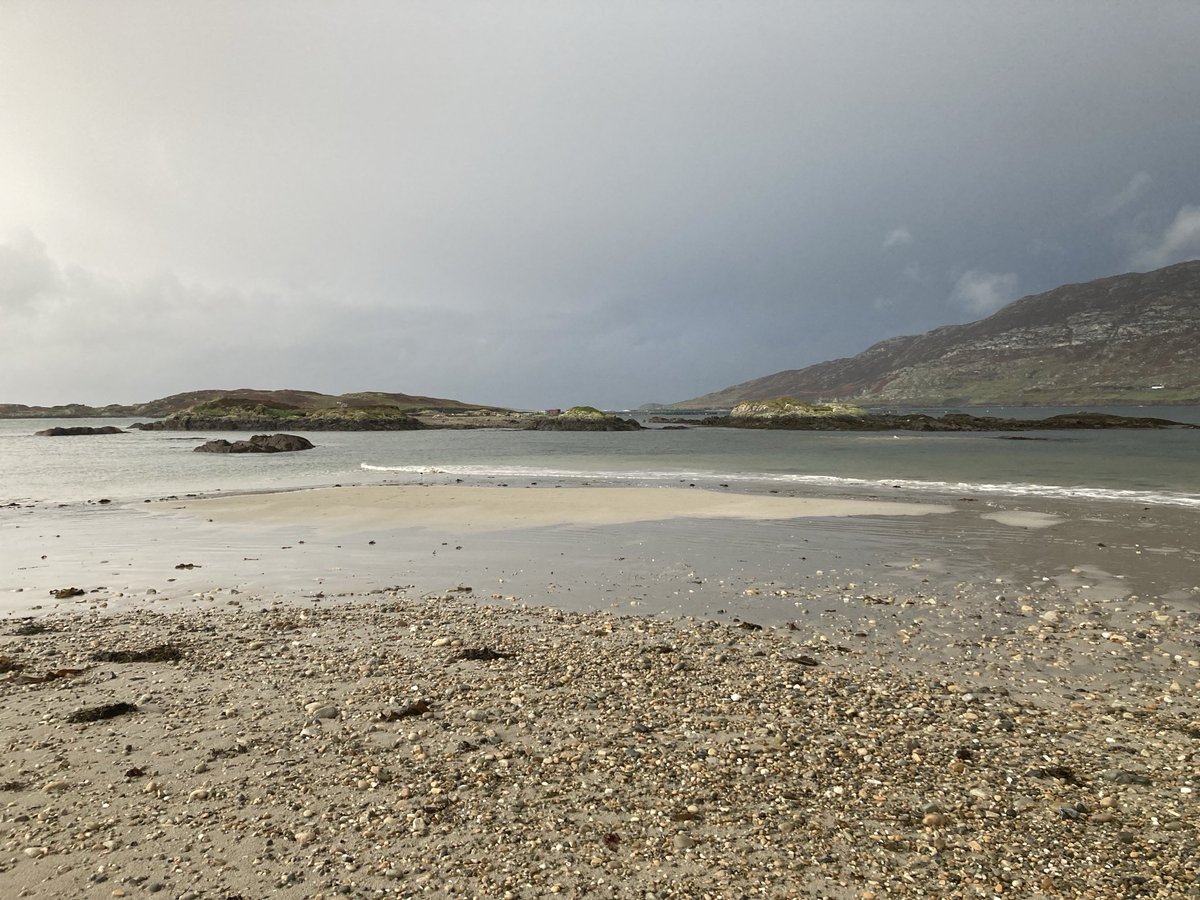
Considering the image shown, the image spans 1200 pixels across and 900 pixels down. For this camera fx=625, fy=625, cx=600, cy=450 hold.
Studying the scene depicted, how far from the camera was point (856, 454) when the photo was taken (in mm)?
46562

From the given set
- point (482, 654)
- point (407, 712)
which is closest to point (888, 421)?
point (482, 654)

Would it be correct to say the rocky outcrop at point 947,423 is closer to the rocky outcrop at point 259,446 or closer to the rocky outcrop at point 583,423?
the rocky outcrop at point 583,423

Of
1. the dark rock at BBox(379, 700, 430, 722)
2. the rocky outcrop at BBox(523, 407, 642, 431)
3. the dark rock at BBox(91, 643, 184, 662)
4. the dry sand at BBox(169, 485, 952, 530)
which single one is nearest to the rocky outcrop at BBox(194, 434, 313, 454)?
the dry sand at BBox(169, 485, 952, 530)

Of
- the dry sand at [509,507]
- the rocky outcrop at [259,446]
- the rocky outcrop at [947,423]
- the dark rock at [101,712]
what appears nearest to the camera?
the dark rock at [101,712]

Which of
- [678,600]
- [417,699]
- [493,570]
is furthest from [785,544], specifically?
[417,699]

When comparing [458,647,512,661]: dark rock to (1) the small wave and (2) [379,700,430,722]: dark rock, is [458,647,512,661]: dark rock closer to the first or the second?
(2) [379,700,430,722]: dark rock

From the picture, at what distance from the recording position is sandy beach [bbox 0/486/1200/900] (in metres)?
4.16

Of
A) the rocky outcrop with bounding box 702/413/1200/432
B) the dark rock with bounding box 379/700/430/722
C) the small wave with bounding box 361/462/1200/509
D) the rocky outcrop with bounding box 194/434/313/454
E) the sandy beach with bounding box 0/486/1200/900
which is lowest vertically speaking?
the sandy beach with bounding box 0/486/1200/900

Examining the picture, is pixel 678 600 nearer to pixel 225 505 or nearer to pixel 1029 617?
pixel 1029 617

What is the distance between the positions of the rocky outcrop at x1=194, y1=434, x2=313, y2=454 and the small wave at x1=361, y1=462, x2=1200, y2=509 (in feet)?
61.5

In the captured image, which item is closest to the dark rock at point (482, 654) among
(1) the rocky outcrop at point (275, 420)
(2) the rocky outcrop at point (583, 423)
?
(2) the rocky outcrop at point (583, 423)

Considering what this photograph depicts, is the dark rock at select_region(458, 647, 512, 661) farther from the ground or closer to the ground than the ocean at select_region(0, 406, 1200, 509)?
closer to the ground

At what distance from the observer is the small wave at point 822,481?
23906 mm

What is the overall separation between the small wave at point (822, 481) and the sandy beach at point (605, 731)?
13.6 metres
